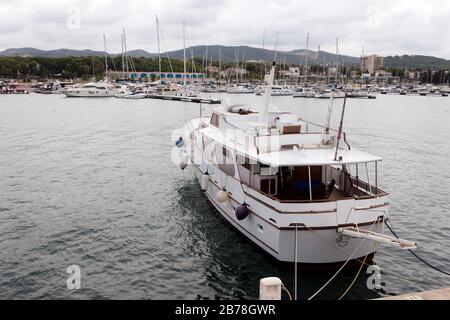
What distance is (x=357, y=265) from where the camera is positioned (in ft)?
43.4

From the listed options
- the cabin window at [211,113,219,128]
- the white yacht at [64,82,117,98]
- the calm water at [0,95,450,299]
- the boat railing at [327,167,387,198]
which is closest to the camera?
A: the calm water at [0,95,450,299]

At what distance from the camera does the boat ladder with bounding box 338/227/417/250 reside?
10656 millimetres

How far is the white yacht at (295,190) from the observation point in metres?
12.1

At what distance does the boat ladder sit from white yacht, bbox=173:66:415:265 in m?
0.03

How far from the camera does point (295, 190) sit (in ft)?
46.1

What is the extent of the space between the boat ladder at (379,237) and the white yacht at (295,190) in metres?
0.03

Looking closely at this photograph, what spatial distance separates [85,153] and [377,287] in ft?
85.3

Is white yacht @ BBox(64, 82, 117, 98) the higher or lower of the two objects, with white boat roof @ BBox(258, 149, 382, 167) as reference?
lower

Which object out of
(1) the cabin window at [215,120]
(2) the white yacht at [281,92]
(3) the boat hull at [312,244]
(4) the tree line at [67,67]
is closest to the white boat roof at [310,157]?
(3) the boat hull at [312,244]

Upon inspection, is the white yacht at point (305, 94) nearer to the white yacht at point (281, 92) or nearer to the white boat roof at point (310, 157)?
the white yacht at point (281, 92)

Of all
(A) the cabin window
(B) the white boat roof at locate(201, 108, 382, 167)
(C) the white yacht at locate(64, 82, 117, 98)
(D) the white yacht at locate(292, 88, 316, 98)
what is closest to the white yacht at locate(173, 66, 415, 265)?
(B) the white boat roof at locate(201, 108, 382, 167)

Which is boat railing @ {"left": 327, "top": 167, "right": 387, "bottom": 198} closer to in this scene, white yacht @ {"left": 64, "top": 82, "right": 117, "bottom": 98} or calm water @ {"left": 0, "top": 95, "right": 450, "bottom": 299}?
calm water @ {"left": 0, "top": 95, "right": 450, "bottom": 299}

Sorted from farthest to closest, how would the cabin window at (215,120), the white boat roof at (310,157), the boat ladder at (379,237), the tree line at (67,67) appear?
the tree line at (67,67) → the cabin window at (215,120) → the white boat roof at (310,157) → the boat ladder at (379,237)
